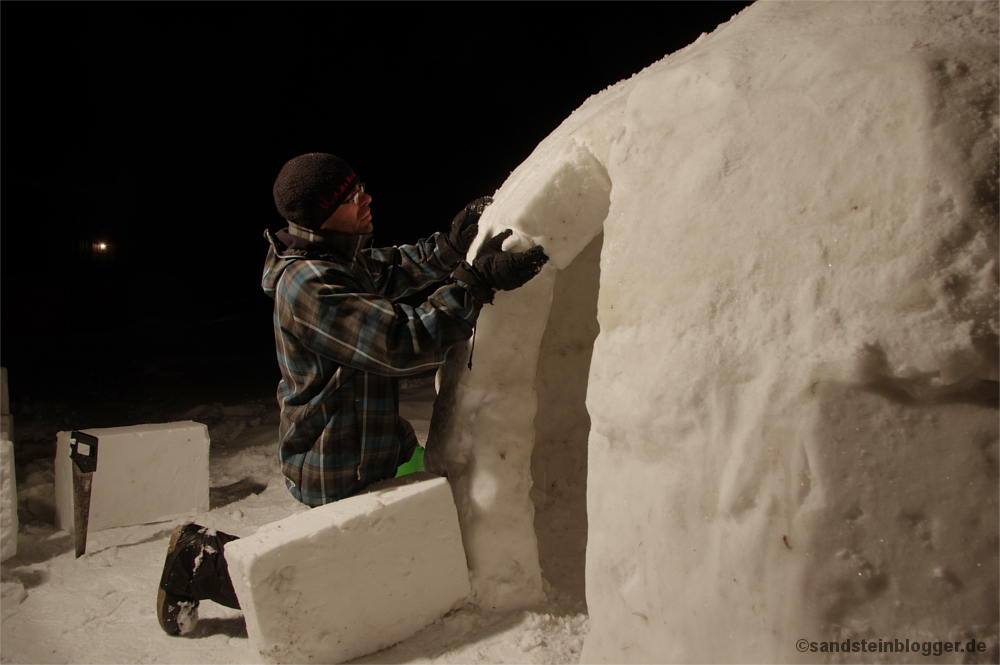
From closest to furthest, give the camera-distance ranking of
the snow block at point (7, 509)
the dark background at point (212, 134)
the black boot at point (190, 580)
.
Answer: the black boot at point (190, 580) < the snow block at point (7, 509) < the dark background at point (212, 134)

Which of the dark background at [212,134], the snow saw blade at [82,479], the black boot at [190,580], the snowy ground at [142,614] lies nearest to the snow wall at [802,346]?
the snowy ground at [142,614]

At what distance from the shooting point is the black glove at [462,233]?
95.3 inches

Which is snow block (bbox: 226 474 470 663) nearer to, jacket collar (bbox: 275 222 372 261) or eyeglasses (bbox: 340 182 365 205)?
jacket collar (bbox: 275 222 372 261)

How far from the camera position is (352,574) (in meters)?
1.84

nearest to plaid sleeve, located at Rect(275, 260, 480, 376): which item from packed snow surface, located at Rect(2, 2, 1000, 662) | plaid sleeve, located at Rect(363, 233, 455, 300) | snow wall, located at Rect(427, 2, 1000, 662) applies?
packed snow surface, located at Rect(2, 2, 1000, 662)

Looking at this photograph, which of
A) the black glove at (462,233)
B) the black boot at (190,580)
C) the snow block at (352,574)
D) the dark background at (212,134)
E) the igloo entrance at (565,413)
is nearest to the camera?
the snow block at (352,574)

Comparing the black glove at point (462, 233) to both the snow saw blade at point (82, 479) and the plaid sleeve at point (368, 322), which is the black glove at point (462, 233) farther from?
the snow saw blade at point (82, 479)

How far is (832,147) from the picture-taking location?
127 cm

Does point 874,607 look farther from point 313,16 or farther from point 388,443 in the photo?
point 313,16

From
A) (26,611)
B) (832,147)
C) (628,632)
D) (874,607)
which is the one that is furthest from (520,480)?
(26,611)

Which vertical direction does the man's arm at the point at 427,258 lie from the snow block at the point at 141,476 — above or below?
above

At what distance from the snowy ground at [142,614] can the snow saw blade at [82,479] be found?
0.12m

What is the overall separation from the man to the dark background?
481cm

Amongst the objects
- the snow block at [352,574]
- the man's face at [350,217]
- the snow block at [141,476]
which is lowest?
the snow block at [141,476]
